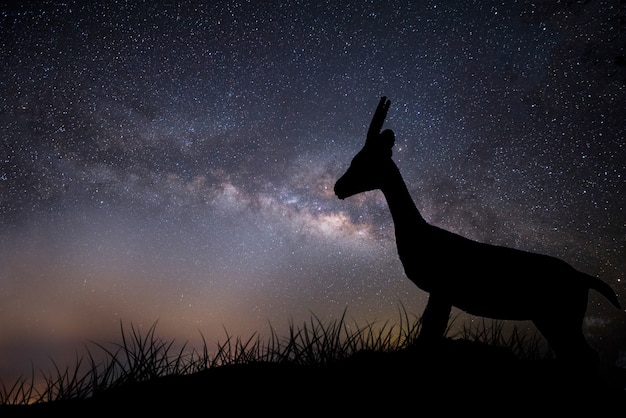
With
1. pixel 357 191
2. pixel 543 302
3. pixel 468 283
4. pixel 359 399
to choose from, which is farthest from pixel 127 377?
pixel 543 302

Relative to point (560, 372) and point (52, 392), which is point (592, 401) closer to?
point (560, 372)

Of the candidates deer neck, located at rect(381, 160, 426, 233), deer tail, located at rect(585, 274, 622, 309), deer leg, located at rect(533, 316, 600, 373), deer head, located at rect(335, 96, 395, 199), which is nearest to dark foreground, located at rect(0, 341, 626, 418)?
deer leg, located at rect(533, 316, 600, 373)

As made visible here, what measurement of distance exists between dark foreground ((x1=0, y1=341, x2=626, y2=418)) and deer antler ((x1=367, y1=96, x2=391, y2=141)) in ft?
5.82

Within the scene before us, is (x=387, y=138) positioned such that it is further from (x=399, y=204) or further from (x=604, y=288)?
(x=604, y=288)

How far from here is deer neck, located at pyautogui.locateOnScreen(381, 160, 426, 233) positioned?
10.1ft

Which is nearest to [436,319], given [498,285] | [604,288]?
[498,285]

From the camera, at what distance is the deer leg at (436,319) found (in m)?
2.76

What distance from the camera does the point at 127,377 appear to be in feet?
8.57

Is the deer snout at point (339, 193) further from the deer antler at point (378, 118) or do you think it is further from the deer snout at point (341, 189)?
the deer antler at point (378, 118)

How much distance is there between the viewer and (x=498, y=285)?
2.77 metres

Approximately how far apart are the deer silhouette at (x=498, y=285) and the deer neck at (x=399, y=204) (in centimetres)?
3

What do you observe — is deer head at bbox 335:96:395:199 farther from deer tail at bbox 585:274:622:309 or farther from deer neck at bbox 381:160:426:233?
deer tail at bbox 585:274:622:309

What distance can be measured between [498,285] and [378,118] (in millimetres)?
1596

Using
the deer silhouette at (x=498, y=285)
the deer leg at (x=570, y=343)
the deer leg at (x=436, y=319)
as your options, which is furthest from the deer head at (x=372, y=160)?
the deer leg at (x=570, y=343)
